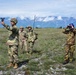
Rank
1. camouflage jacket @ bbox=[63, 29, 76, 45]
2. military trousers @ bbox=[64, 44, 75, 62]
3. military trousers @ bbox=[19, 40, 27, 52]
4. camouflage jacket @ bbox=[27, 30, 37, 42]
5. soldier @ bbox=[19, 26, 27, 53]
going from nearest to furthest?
military trousers @ bbox=[64, 44, 75, 62], camouflage jacket @ bbox=[63, 29, 76, 45], camouflage jacket @ bbox=[27, 30, 37, 42], military trousers @ bbox=[19, 40, 27, 52], soldier @ bbox=[19, 26, 27, 53]

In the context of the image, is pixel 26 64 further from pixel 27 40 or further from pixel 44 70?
pixel 27 40

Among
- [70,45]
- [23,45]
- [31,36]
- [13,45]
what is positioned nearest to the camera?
[13,45]

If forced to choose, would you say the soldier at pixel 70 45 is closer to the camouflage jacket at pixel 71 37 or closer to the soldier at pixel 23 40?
the camouflage jacket at pixel 71 37

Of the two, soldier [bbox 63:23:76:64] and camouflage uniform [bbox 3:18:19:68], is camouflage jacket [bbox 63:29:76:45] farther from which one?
camouflage uniform [bbox 3:18:19:68]

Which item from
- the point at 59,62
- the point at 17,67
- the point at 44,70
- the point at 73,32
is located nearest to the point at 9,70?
the point at 17,67

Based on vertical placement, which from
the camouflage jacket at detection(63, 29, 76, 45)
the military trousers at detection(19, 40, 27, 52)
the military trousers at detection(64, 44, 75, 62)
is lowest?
the military trousers at detection(19, 40, 27, 52)

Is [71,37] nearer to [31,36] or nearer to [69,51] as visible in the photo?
[69,51]

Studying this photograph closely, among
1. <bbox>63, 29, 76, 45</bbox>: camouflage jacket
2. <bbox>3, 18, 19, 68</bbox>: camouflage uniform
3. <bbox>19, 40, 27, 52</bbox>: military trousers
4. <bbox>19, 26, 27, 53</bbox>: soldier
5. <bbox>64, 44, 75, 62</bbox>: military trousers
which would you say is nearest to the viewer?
<bbox>3, 18, 19, 68</bbox>: camouflage uniform

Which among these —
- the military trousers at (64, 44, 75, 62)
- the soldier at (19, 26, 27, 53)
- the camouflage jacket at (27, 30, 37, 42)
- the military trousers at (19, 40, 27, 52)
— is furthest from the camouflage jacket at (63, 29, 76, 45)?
the soldier at (19, 26, 27, 53)

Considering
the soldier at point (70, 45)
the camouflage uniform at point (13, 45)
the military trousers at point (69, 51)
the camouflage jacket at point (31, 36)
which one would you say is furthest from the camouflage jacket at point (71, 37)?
the camouflage jacket at point (31, 36)

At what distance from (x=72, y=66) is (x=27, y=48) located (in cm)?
847


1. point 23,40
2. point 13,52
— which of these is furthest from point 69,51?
point 23,40

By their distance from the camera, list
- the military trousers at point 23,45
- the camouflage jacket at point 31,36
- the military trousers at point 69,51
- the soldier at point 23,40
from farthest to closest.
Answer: the soldier at point 23,40 → the military trousers at point 23,45 → the camouflage jacket at point 31,36 → the military trousers at point 69,51

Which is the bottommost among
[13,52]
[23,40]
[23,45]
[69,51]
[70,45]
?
[23,45]
